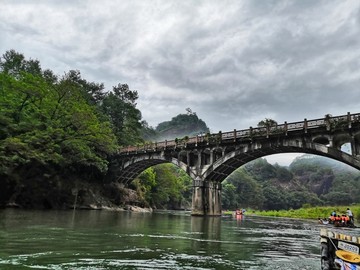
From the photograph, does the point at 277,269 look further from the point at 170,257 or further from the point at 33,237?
the point at 33,237

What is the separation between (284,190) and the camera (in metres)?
137

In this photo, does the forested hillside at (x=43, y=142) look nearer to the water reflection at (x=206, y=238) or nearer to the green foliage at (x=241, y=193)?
the water reflection at (x=206, y=238)

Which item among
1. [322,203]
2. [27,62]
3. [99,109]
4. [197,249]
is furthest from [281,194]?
[197,249]

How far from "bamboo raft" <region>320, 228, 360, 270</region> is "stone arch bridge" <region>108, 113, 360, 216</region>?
26875 mm

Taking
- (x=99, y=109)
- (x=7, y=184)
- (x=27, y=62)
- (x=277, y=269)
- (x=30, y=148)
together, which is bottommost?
(x=277, y=269)

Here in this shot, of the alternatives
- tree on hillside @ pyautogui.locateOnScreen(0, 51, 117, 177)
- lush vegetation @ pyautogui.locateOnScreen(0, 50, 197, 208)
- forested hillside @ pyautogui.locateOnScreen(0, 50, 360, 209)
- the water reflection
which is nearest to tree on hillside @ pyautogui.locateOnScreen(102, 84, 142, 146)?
forested hillside @ pyautogui.locateOnScreen(0, 50, 360, 209)

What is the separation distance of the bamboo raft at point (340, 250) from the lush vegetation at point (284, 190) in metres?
107

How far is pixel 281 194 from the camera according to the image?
127875 mm

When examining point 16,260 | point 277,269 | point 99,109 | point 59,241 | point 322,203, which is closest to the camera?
point 16,260

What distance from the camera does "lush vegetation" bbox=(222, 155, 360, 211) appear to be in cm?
12512

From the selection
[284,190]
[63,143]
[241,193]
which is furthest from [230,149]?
[284,190]

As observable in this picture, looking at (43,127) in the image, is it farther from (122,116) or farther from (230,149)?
(122,116)

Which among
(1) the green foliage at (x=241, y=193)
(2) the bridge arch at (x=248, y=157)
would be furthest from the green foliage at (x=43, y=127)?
(1) the green foliage at (x=241, y=193)

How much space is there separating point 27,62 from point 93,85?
1744cm
